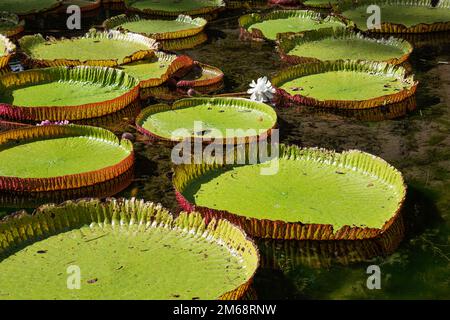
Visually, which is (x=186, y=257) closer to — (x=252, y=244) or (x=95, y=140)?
(x=252, y=244)

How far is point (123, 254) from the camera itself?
432cm

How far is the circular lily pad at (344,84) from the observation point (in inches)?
268

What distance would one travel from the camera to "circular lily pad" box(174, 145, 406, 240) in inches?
180

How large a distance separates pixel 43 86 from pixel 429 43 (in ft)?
14.6

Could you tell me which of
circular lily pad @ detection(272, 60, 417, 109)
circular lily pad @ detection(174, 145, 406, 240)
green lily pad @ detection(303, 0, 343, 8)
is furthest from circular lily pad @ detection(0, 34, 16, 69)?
green lily pad @ detection(303, 0, 343, 8)

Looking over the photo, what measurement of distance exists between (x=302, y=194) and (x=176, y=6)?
5883mm

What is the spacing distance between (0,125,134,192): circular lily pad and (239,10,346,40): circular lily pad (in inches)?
142

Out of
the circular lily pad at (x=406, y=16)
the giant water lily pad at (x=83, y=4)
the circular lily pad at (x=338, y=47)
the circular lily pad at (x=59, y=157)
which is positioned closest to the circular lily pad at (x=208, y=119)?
the circular lily pad at (x=59, y=157)

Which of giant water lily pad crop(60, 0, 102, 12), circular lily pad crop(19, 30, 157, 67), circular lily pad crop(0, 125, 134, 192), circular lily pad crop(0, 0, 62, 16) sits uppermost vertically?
circular lily pad crop(0, 0, 62, 16)

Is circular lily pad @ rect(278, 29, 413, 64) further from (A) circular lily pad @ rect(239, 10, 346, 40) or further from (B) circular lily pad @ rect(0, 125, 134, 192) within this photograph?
(B) circular lily pad @ rect(0, 125, 134, 192)

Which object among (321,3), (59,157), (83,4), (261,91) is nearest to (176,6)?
(83,4)

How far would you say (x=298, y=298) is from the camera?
4137mm

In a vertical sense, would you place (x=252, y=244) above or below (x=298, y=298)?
above

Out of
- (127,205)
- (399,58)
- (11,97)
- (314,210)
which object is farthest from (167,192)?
(399,58)
